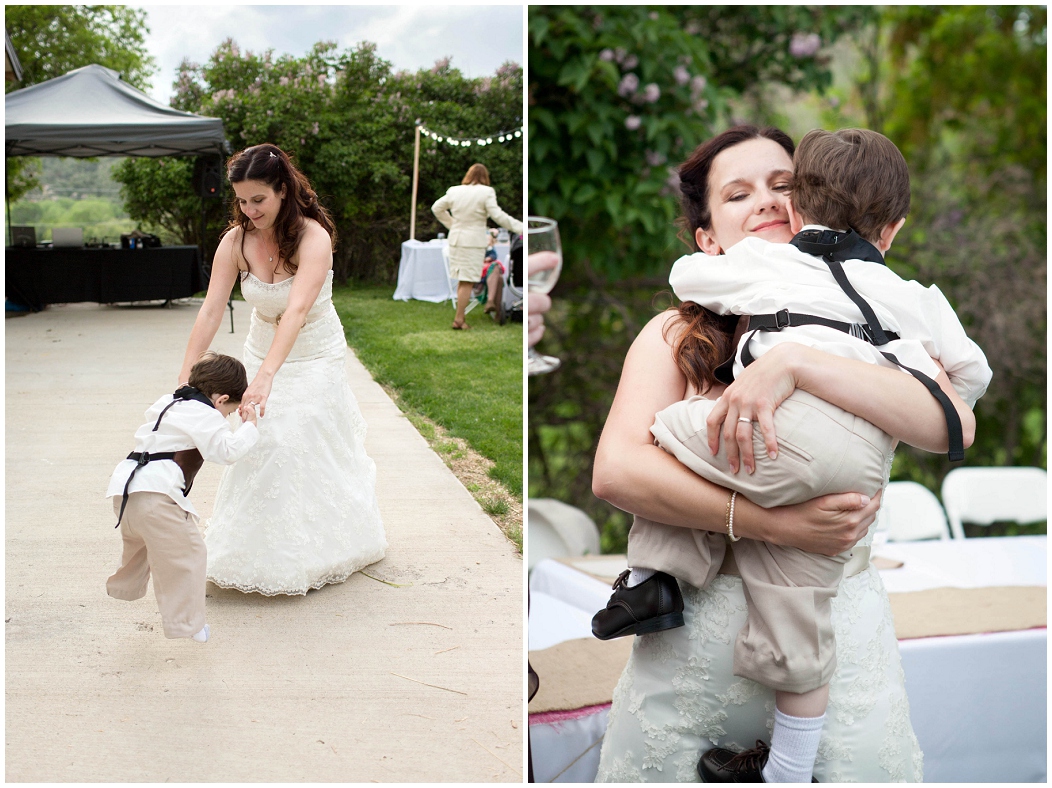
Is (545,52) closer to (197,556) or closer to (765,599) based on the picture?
(197,556)

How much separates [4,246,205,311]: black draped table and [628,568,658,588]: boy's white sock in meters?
1.53

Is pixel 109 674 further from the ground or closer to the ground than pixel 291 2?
closer to the ground

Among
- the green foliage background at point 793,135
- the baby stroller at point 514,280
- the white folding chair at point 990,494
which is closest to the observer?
the green foliage background at point 793,135

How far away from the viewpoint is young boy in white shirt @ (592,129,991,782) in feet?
4.07

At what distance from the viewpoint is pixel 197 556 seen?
2232mm

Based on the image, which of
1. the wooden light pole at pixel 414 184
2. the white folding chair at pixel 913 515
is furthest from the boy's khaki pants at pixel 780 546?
the white folding chair at pixel 913 515

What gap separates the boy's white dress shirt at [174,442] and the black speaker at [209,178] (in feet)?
2.16

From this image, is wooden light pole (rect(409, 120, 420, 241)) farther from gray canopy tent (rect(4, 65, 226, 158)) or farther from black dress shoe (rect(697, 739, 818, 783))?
black dress shoe (rect(697, 739, 818, 783))

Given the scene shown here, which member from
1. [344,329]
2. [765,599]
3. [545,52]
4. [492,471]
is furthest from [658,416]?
[545,52]

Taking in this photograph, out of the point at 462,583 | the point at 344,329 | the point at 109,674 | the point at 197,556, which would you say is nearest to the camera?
the point at 109,674

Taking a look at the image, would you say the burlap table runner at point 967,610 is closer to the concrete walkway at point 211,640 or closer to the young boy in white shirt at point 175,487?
the concrete walkway at point 211,640

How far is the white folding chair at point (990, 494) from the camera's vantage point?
4.17 meters

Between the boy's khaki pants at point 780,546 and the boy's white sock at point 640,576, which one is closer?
the boy's khaki pants at point 780,546

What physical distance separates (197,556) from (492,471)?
125 centimetres
